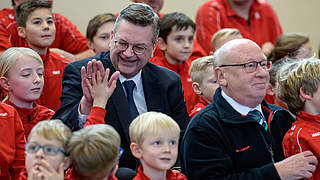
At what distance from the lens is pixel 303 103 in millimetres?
2676

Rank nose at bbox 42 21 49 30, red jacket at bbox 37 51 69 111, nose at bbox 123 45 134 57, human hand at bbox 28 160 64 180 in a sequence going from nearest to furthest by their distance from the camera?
human hand at bbox 28 160 64 180 < nose at bbox 123 45 134 57 < red jacket at bbox 37 51 69 111 < nose at bbox 42 21 49 30

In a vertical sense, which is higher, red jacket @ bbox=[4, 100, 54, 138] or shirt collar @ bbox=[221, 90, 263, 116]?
shirt collar @ bbox=[221, 90, 263, 116]

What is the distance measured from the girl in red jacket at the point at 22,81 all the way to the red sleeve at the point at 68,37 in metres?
1.30

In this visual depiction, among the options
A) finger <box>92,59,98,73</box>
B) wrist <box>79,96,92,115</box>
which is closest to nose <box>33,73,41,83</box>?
wrist <box>79,96,92,115</box>

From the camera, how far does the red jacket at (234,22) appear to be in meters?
4.69

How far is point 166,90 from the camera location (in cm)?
277

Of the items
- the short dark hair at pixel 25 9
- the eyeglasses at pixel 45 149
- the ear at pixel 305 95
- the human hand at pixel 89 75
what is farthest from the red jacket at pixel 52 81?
the ear at pixel 305 95

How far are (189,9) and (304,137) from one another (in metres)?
3.21

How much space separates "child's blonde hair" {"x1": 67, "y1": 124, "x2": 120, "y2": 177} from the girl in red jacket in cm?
86

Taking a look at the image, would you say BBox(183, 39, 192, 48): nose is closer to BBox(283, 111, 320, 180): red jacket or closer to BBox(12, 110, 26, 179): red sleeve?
BBox(283, 111, 320, 180): red jacket

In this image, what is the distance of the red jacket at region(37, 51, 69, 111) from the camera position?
3.39m

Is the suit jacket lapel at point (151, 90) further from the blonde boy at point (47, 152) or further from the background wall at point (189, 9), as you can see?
the background wall at point (189, 9)

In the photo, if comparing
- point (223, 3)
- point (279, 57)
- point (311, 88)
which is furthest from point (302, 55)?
point (311, 88)

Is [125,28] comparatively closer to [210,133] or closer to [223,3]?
[210,133]
